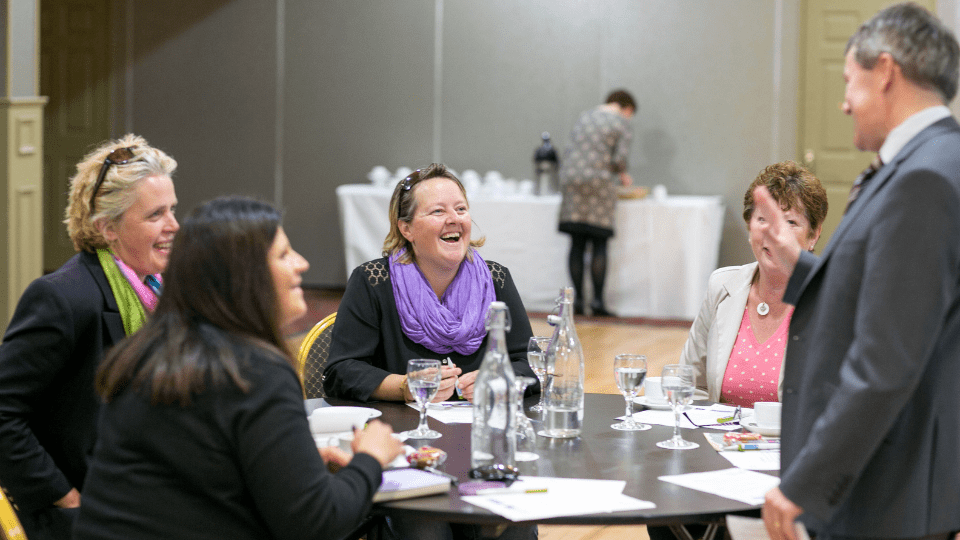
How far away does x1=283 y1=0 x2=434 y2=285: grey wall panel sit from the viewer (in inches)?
343

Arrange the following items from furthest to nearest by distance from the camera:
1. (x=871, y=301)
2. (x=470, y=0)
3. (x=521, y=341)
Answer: (x=470, y=0) < (x=521, y=341) < (x=871, y=301)

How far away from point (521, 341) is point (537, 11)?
6.08 metres

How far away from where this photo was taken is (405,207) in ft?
9.01

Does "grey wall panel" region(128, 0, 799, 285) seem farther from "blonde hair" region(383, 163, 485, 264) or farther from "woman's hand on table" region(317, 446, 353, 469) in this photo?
"woman's hand on table" region(317, 446, 353, 469)

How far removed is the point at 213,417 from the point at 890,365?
3.22ft

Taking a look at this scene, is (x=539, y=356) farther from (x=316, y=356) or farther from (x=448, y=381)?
(x=316, y=356)

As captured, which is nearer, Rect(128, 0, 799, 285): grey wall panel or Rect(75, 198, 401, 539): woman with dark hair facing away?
Rect(75, 198, 401, 539): woman with dark hair facing away

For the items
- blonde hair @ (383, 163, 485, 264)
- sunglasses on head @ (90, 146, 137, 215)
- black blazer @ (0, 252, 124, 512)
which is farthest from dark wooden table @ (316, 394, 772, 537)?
sunglasses on head @ (90, 146, 137, 215)

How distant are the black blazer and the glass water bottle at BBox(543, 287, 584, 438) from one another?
3.06 feet

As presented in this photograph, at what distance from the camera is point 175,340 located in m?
1.52

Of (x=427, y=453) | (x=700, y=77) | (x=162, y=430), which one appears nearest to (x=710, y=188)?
(x=700, y=77)

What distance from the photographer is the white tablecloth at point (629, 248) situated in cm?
726

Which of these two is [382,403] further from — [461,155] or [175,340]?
[461,155]

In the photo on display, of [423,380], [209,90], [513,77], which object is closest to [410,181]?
[423,380]
